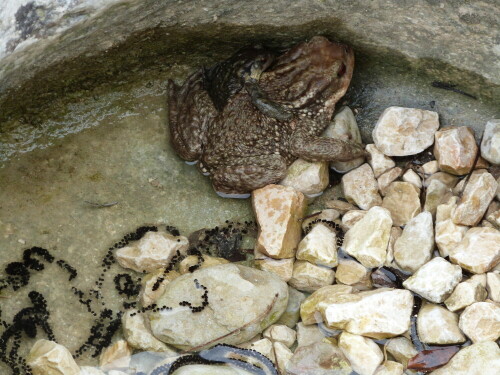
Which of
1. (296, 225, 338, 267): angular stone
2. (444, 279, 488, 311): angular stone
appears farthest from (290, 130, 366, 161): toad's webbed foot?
(444, 279, 488, 311): angular stone

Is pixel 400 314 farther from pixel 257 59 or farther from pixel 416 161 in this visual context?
pixel 257 59

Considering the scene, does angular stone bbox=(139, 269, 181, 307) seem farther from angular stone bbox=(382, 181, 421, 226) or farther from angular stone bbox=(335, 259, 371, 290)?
angular stone bbox=(382, 181, 421, 226)

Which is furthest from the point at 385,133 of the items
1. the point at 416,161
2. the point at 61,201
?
the point at 61,201

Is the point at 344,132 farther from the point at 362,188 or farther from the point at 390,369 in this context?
the point at 390,369

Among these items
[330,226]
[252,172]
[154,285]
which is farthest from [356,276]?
[154,285]

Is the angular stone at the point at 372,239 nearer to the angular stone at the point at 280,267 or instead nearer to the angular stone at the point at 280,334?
the angular stone at the point at 280,267

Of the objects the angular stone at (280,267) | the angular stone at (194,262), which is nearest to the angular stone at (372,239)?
the angular stone at (280,267)

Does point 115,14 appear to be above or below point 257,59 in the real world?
above
